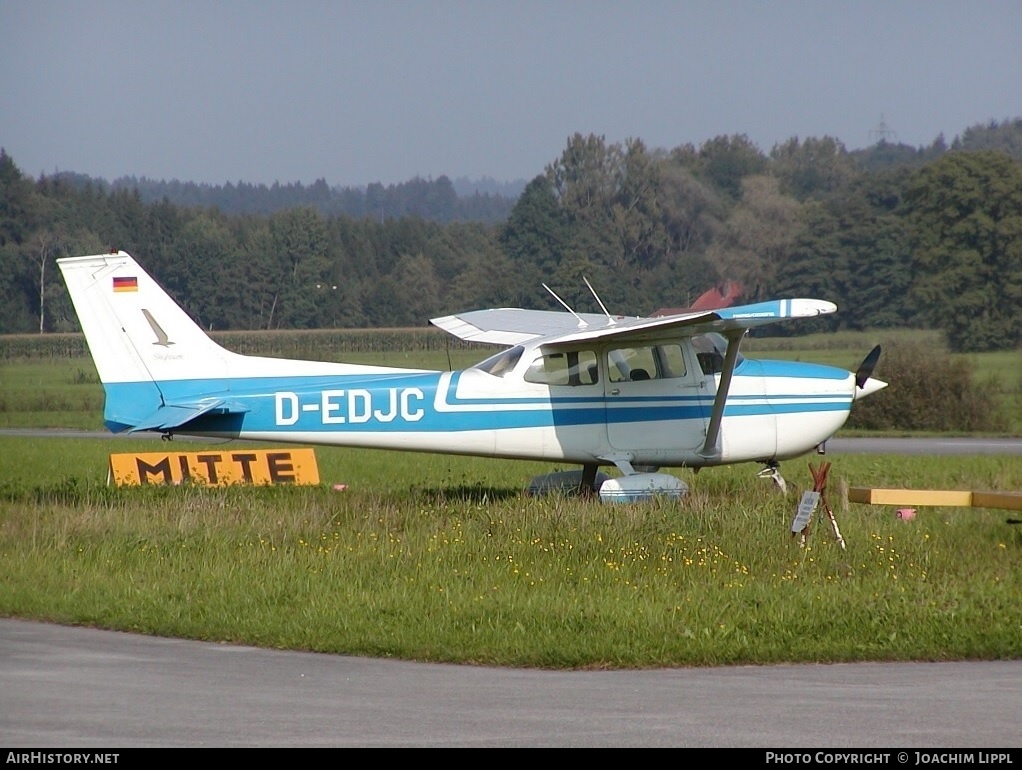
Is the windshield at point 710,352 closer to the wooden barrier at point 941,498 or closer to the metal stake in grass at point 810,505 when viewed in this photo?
the wooden barrier at point 941,498

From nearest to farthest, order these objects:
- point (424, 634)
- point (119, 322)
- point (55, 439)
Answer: point (424, 634)
point (119, 322)
point (55, 439)

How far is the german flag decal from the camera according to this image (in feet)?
47.3

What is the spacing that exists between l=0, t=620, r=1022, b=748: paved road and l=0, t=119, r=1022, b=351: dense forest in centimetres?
4154

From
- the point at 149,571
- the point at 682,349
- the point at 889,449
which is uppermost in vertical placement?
the point at 682,349

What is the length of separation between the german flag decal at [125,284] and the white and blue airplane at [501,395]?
12mm

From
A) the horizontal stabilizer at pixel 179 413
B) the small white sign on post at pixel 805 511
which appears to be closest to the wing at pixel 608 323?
the small white sign on post at pixel 805 511

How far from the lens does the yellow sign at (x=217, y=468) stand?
1741cm

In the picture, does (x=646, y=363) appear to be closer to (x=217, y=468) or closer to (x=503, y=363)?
(x=503, y=363)

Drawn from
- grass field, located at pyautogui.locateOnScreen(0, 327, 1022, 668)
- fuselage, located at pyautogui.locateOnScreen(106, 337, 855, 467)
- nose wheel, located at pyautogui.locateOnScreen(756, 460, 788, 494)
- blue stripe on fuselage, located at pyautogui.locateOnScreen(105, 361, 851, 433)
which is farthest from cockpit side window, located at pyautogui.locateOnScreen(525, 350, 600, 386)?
nose wheel, located at pyautogui.locateOnScreen(756, 460, 788, 494)

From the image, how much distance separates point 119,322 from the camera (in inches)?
568

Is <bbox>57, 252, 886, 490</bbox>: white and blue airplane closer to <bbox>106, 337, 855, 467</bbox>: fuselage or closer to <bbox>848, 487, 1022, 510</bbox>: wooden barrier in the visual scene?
<bbox>106, 337, 855, 467</bbox>: fuselage

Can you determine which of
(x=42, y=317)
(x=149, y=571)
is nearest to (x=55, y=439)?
(x=149, y=571)

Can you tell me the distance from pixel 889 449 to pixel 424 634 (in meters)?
16.8
